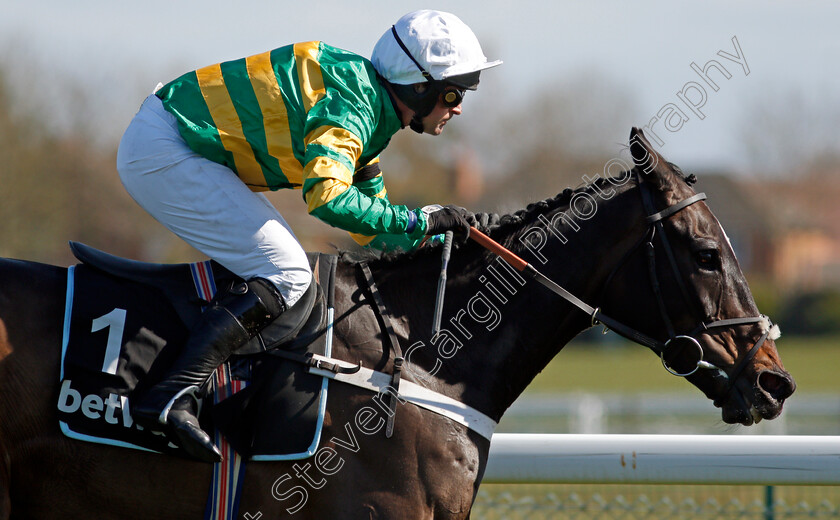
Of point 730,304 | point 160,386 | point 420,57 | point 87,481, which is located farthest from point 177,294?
point 730,304

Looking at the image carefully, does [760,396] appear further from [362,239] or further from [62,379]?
[62,379]

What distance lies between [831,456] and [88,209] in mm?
26725

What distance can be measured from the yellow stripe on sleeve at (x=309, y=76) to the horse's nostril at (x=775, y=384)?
1.82 metres

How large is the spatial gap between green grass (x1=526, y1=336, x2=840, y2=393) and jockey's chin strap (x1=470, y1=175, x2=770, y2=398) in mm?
16571

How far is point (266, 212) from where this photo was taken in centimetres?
292

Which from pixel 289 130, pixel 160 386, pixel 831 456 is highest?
pixel 289 130

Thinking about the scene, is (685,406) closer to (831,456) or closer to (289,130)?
(831,456)

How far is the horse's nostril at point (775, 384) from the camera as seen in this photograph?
302cm

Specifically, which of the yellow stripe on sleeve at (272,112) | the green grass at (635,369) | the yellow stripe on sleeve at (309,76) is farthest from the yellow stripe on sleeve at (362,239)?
the green grass at (635,369)

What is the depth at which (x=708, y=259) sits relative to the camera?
A: 306 cm

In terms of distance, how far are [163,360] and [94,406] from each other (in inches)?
9.7

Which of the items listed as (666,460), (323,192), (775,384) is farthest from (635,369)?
(323,192)

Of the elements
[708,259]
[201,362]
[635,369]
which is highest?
[708,259]

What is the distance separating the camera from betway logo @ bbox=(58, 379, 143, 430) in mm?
2660
